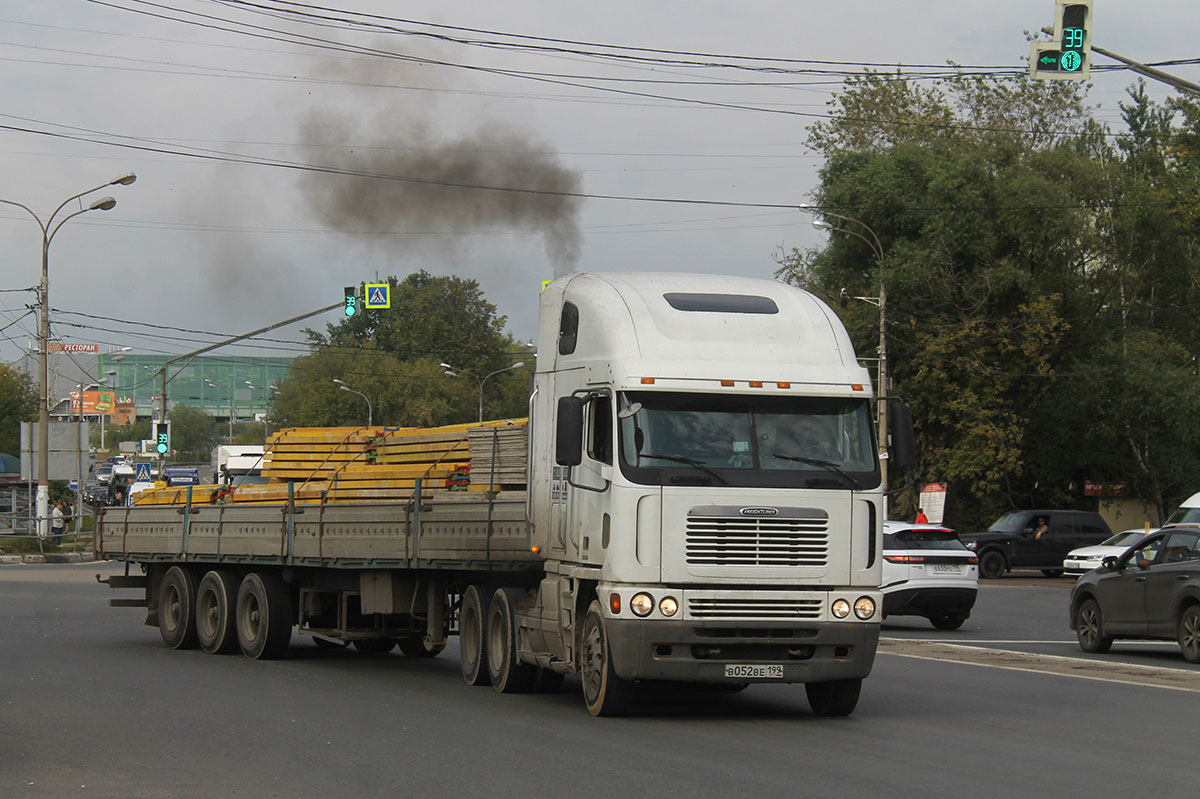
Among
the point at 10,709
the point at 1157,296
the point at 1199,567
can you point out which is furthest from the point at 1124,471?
the point at 10,709

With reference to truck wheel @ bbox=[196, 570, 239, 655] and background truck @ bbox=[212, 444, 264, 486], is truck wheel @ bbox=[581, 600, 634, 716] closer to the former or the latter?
truck wheel @ bbox=[196, 570, 239, 655]

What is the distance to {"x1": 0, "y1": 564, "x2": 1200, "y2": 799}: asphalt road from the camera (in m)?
8.99

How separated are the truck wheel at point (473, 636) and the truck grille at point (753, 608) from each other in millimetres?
3146

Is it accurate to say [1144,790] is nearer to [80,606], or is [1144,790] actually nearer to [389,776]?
[389,776]

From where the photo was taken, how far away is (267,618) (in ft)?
57.2

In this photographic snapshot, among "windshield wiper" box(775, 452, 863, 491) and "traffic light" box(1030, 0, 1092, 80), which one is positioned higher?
"traffic light" box(1030, 0, 1092, 80)

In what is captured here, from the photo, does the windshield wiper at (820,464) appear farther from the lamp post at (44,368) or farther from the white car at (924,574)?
the lamp post at (44,368)

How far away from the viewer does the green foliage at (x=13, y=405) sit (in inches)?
3258

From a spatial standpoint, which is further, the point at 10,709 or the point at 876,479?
the point at 10,709

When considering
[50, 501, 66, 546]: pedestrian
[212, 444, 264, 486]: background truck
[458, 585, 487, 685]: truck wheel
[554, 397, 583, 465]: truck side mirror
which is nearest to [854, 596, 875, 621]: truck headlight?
[554, 397, 583, 465]: truck side mirror

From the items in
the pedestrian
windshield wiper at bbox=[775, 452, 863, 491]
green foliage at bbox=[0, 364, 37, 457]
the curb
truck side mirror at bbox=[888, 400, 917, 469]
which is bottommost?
the curb

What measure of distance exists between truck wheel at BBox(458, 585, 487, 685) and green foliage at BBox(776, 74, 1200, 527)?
32880 mm

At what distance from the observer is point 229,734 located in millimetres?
11062

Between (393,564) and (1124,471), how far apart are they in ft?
141
